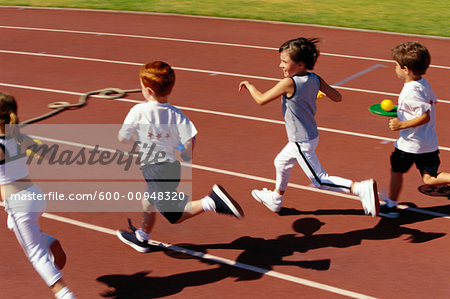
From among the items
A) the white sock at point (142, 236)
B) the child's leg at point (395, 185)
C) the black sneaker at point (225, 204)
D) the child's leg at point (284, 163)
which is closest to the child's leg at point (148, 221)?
the white sock at point (142, 236)

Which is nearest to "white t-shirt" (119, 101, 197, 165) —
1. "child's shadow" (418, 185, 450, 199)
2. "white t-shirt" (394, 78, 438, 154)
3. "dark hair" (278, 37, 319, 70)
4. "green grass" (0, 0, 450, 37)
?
"dark hair" (278, 37, 319, 70)

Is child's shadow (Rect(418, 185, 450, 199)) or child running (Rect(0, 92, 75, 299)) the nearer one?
child running (Rect(0, 92, 75, 299))

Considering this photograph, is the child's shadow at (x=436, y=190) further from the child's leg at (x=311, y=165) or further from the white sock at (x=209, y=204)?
the white sock at (x=209, y=204)

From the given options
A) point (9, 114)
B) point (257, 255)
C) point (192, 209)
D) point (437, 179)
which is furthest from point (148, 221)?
point (437, 179)

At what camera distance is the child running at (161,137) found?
4.91 metres

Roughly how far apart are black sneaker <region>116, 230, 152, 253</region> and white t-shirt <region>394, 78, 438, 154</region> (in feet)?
8.33

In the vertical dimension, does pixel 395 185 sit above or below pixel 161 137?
below

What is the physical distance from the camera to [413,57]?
18.3 feet

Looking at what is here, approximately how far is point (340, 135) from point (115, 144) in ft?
9.72

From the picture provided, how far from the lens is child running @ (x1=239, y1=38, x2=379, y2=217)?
18.0 feet

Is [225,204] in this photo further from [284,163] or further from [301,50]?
[301,50]

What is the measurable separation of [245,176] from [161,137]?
2283 mm

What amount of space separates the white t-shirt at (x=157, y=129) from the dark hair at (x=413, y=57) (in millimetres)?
2081

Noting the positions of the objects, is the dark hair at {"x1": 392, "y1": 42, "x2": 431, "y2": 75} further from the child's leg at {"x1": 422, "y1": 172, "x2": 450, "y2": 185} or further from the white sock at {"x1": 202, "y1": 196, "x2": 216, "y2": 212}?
the white sock at {"x1": 202, "y1": 196, "x2": 216, "y2": 212}
